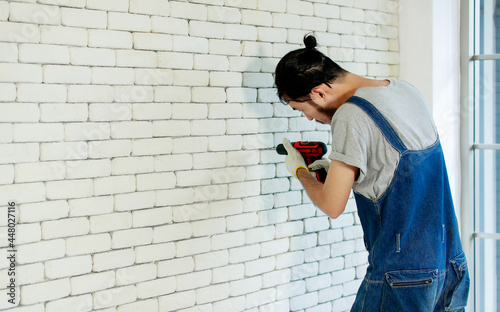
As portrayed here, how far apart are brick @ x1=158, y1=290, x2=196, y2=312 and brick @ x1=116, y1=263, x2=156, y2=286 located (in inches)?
4.9

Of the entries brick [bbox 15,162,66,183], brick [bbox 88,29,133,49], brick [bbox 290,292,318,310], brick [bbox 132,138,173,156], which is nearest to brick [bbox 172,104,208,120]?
brick [bbox 132,138,173,156]

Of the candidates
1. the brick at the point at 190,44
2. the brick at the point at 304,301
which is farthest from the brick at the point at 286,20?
the brick at the point at 304,301

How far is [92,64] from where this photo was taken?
217 cm

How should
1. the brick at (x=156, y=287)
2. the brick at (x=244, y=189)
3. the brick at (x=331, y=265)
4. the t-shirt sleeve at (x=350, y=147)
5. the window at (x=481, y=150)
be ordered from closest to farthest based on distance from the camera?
the t-shirt sleeve at (x=350, y=147) < the brick at (x=156, y=287) < the brick at (x=244, y=189) < the brick at (x=331, y=265) < the window at (x=481, y=150)

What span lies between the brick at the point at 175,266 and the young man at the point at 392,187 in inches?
27.0

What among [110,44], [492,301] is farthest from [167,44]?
[492,301]

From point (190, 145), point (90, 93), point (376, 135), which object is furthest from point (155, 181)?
point (376, 135)

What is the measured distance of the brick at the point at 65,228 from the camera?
83.1 inches

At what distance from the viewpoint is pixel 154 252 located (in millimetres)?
2367

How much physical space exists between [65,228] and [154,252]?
1.31 ft

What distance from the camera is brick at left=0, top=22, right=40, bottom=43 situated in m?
1.98

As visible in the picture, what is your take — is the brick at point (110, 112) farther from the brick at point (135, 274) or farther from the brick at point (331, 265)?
the brick at point (331, 265)

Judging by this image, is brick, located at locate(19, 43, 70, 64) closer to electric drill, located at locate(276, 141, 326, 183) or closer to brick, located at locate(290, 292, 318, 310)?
electric drill, located at locate(276, 141, 326, 183)

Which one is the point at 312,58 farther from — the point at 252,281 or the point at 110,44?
the point at 252,281
